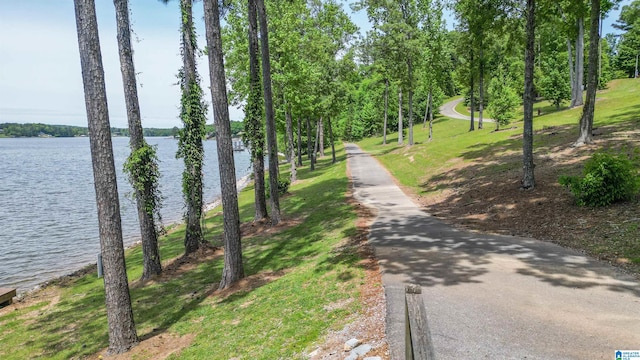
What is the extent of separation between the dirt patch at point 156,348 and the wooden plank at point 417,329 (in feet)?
20.2

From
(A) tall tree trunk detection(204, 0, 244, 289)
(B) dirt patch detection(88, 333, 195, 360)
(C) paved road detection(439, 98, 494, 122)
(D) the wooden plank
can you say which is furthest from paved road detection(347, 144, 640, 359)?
(C) paved road detection(439, 98, 494, 122)

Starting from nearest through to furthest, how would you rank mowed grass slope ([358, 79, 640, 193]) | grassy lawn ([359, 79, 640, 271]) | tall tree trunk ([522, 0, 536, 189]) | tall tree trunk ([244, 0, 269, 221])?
grassy lawn ([359, 79, 640, 271]) → tall tree trunk ([522, 0, 536, 189]) → tall tree trunk ([244, 0, 269, 221]) → mowed grass slope ([358, 79, 640, 193])

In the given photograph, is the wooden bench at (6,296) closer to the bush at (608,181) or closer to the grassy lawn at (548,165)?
the grassy lawn at (548,165)

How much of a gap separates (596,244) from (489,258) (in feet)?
8.58

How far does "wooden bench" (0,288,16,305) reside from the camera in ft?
42.1

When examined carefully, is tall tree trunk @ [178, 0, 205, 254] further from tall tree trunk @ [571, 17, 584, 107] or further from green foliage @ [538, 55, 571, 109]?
green foliage @ [538, 55, 571, 109]

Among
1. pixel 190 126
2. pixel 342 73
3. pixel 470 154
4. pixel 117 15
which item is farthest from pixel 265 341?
pixel 342 73

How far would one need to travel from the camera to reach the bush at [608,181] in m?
10.3

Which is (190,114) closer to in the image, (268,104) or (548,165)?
(268,104)

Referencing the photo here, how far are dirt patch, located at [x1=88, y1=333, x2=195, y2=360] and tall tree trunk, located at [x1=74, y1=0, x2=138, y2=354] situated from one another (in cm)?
19

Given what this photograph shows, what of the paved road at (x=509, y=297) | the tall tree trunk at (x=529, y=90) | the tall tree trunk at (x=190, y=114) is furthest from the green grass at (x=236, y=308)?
the tall tree trunk at (x=529, y=90)

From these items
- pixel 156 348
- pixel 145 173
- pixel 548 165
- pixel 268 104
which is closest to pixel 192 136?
pixel 145 173

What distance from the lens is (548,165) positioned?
16.1 m

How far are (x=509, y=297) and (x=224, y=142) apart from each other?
25.2 ft
